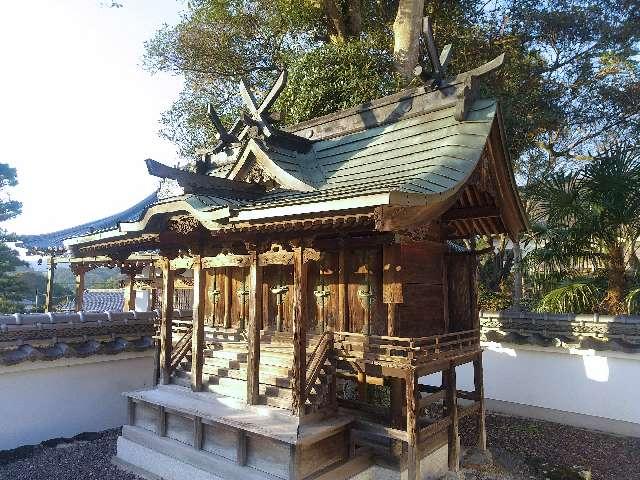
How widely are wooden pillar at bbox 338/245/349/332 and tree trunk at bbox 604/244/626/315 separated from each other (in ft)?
25.8

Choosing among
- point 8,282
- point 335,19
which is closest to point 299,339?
point 335,19

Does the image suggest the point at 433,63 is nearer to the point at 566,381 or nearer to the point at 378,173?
the point at 378,173

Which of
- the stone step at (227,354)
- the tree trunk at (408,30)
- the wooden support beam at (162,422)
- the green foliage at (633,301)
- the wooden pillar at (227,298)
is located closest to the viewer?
the wooden support beam at (162,422)

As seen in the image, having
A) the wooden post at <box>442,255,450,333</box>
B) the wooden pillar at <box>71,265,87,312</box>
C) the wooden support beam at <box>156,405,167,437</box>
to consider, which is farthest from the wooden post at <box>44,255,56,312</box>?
the wooden post at <box>442,255,450,333</box>

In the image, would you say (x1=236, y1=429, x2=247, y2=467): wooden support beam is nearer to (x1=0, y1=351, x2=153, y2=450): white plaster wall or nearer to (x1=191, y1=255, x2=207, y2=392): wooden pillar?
(x1=191, y1=255, x2=207, y2=392): wooden pillar

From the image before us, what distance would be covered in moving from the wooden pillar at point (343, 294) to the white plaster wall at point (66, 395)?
691 cm

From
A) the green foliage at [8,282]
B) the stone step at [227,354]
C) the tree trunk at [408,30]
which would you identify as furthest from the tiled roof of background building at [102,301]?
the tree trunk at [408,30]

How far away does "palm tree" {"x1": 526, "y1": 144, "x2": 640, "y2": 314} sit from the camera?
11445 millimetres

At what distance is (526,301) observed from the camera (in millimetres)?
19234

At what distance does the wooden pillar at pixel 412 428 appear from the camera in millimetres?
6848

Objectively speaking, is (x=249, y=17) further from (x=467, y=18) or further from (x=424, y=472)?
(x=424, y=472)

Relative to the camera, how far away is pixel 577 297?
40.8 ft

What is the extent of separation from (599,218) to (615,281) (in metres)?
1.79

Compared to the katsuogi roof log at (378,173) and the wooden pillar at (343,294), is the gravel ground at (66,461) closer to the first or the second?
the katsuogi roof log at (378,173)
